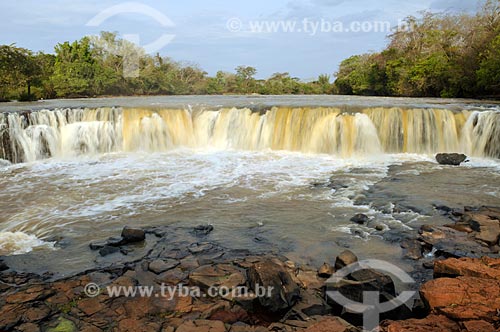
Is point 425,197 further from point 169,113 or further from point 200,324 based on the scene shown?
point 169,113

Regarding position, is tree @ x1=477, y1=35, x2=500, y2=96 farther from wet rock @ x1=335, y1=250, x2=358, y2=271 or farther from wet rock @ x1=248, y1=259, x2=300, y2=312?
wet rock @ x1=248, y1=259, x2=300, y2=312

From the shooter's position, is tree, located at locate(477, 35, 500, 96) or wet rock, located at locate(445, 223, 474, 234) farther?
tree, located at locate(477, 35, 500, 96)

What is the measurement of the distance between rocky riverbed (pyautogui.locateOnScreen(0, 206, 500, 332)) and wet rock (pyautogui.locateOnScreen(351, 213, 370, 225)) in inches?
45.0

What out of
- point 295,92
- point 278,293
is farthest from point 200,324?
point 295,92

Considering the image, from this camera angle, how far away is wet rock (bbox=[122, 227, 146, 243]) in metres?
5.85

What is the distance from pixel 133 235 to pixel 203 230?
1.11m

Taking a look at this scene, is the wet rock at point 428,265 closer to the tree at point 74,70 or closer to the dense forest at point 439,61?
the dense forest at point 439,61

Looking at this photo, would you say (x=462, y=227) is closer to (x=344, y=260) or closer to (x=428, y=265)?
(x=428, y=265)

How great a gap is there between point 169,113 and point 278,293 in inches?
496

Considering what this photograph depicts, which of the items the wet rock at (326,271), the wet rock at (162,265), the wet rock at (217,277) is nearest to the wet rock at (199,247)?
the wet rock at (162,265)

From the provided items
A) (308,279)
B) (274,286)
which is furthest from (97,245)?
(308,279)

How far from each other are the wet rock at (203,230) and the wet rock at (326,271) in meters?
2.17

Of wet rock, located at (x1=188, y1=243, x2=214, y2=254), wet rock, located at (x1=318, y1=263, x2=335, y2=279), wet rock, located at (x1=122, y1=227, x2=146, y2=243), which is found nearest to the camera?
wet rock, located at (x1=318, y1=263, x2=335, y2=279)

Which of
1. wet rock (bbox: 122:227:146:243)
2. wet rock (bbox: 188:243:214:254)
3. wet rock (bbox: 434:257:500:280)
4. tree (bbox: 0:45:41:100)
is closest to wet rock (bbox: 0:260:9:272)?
wet rock (bbox: 122:227:146:243)
